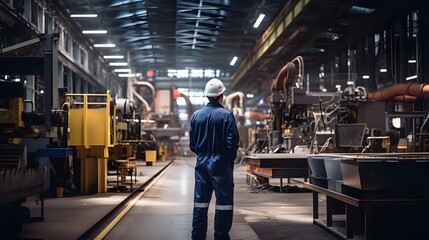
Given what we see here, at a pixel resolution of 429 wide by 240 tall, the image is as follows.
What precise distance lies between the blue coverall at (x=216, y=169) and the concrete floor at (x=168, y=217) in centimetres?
144

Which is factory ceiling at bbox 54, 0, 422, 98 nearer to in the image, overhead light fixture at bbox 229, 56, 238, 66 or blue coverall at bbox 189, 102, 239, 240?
overhead light fixture at bbox 229, 56, 238, 66

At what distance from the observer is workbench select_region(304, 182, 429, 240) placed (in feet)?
21.1

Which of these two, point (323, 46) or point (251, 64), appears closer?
point (323, 46)

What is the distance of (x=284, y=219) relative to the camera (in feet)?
32.3

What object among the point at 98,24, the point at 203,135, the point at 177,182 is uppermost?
the point at 98,24

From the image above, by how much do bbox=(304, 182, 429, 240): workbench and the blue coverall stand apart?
1380 mm

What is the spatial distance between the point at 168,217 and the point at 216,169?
12.8 feet

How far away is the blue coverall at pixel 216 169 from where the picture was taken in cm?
638

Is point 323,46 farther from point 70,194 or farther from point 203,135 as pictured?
point 203,135

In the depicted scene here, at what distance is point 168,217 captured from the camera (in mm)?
10086

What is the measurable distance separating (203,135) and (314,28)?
1768 centimetres

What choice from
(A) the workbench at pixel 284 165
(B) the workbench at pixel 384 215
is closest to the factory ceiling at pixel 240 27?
(A) the workbench at pixel 284 165

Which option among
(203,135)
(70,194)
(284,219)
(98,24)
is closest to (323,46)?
(98,24)

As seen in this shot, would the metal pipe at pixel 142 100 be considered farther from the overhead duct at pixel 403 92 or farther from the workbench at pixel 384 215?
the workbench at pixel 384 215
